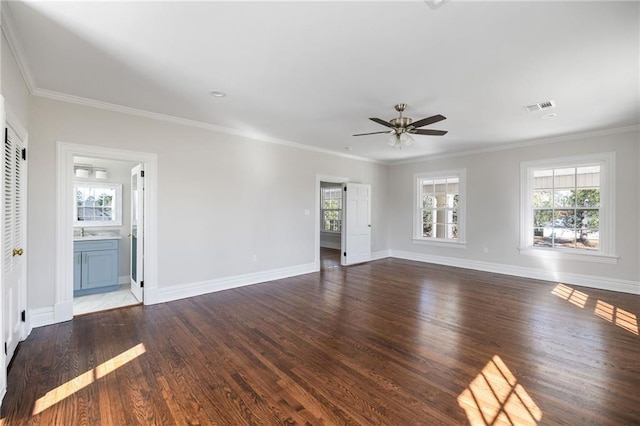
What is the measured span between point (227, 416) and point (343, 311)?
2159 millimetres

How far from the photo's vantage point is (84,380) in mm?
2273

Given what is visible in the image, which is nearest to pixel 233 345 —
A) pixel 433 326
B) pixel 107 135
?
pixel 433 326

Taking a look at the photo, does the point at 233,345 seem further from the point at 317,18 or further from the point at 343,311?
the point at 317,18

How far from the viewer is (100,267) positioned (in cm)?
462

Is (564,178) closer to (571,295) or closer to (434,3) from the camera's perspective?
(571,295)

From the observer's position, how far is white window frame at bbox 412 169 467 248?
21.9 ft

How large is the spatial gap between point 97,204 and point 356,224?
16.8 feet

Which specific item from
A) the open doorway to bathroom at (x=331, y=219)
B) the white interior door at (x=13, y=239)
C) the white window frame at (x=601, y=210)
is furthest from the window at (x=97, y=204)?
the white window frame at (x=601, y=210)

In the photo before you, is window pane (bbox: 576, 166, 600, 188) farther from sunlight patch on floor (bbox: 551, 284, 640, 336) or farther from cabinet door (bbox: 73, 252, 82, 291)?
cabinet door (bbox: 73, 252, 82, 291)

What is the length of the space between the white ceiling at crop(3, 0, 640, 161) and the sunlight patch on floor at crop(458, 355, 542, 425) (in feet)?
8.78

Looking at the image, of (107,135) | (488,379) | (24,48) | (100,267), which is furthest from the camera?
(100,267)

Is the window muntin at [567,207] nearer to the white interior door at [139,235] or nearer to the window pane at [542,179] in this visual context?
the window pane at [542,179]

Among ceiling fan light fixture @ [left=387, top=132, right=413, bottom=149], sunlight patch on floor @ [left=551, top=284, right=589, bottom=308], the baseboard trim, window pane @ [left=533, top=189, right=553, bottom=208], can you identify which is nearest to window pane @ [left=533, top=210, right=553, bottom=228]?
window pane @ [left=533, top=189, right=553, bottom=208]

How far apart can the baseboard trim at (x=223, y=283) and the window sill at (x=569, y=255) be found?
4.30m
